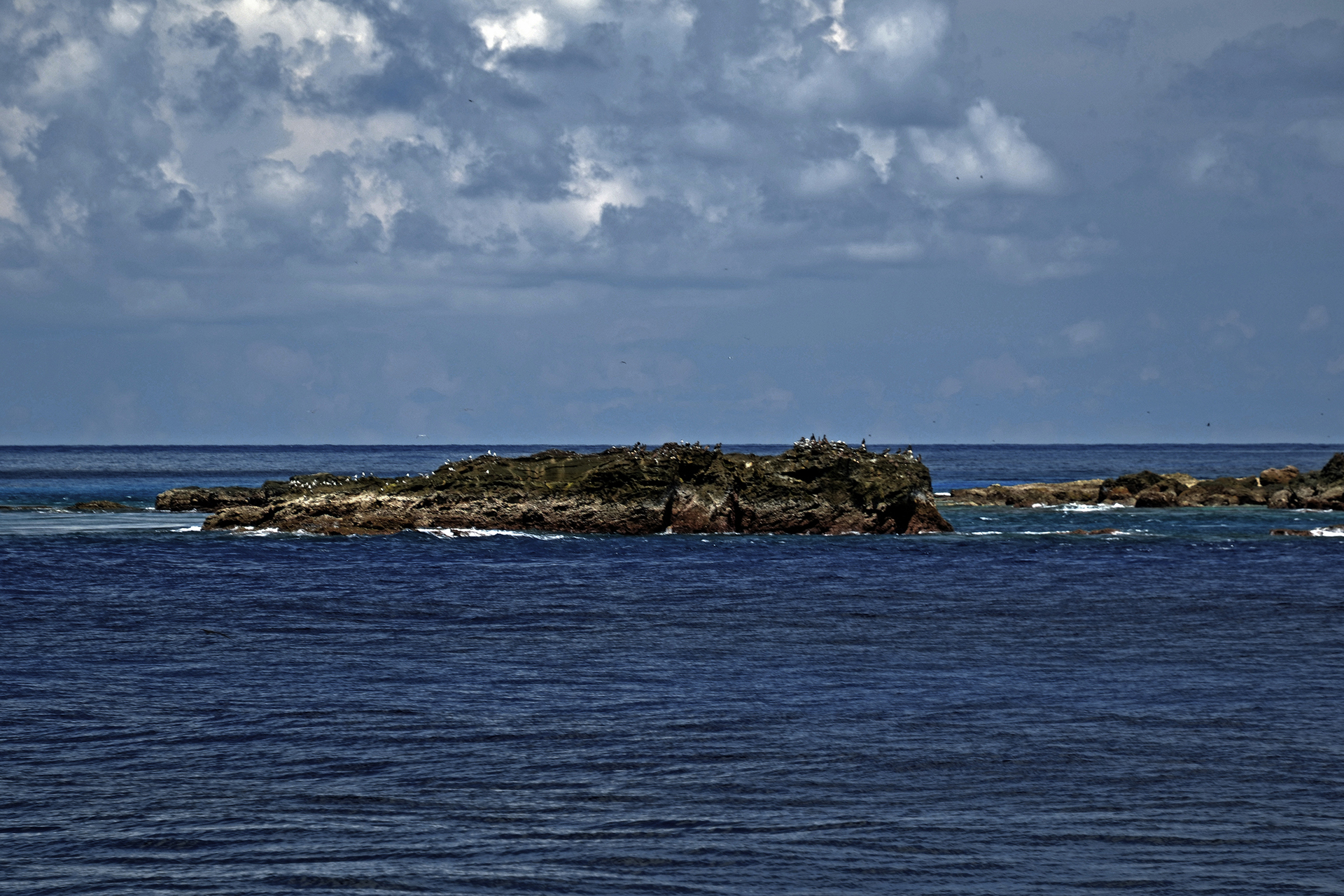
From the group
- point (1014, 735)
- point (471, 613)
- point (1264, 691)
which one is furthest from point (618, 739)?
point (471, 613)

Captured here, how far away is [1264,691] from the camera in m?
17.7

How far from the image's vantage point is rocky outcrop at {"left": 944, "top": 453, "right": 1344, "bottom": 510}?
70.4 meters

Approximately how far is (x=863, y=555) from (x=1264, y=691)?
24276 mm

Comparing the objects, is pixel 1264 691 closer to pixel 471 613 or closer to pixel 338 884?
pixel 338 884

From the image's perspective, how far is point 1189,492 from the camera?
76.9 m

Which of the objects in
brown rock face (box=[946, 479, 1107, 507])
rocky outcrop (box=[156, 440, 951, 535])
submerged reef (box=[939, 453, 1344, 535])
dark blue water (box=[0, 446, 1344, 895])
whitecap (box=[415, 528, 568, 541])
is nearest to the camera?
dark blue water (box=[0, 446, 1344, 895])

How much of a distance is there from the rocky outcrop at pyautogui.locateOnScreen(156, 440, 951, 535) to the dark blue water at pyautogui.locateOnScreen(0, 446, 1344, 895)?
1901 centimetres

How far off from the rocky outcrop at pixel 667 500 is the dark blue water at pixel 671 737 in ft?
62.4

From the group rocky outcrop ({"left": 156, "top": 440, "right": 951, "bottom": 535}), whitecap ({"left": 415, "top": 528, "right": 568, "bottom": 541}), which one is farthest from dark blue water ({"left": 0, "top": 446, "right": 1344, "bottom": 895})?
rocky outcrop ({"left": 156, "top": 440, "right": 951, "bottom": 535})

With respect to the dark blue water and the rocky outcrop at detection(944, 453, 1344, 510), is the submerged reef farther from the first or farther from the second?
the dark blue water

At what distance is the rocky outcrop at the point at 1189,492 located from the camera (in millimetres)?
70375

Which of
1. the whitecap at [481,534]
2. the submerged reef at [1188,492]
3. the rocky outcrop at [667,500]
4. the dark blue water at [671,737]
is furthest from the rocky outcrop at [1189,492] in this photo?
the dark blue water at [671,737]

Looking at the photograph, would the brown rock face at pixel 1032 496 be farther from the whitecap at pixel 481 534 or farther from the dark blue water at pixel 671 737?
the dark blue water at pixel 671 737

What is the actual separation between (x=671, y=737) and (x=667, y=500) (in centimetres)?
3765
